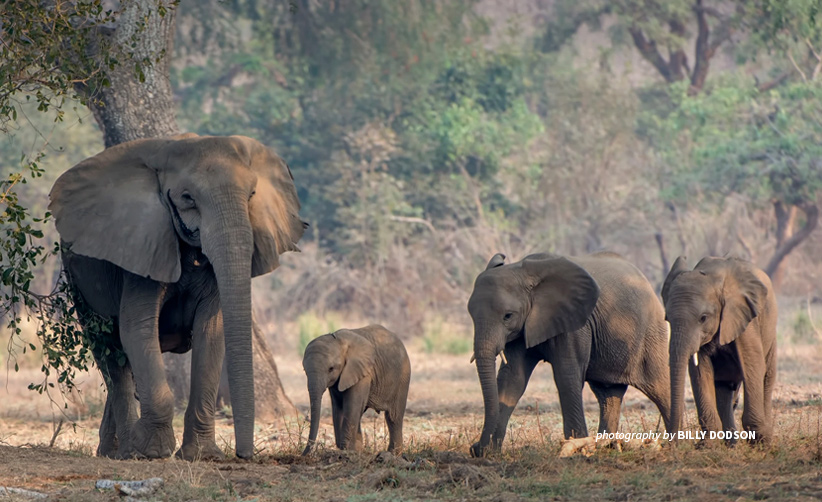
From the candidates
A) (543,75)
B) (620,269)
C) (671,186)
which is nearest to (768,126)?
(671,186)

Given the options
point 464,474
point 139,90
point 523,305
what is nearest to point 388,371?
point 523,305

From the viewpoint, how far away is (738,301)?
8477 millimetres

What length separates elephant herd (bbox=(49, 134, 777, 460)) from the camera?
764 cm

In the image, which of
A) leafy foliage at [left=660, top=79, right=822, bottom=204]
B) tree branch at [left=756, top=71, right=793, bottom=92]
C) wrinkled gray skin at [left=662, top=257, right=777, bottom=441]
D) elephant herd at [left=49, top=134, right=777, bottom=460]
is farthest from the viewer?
tree branch at [left=756, top=71, right=793, bottom=92]

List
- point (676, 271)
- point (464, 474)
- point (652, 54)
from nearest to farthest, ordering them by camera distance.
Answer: point (464, 474)
point (676, 271)
point (652, 54)

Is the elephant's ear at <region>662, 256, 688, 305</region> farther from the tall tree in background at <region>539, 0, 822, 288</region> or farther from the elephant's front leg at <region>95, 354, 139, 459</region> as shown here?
the tall tree in background at <region>539, 0, 822, 288</region>

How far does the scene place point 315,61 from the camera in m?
26.6

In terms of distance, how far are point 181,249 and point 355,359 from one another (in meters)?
2.18

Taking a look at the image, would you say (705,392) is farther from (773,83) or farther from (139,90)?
(773,83)

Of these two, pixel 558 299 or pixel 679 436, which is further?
pixel 558 299

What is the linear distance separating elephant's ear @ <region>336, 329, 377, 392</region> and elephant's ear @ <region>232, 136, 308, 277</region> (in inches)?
55.8

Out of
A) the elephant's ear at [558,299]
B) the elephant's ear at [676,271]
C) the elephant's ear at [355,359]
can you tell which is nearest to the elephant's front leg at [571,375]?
the elephant's ear at [558,299]

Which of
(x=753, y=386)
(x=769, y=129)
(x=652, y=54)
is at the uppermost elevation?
(x=652, y=54)

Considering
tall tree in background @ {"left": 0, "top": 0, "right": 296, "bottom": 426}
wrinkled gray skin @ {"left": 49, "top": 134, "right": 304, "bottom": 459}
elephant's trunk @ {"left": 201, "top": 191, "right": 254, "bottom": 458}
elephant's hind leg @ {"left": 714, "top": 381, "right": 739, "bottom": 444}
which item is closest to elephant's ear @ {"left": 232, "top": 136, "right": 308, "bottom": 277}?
wrinkled gray skin @ {"left": 49, "top": 134, "right": 304, "bottom": 459}
